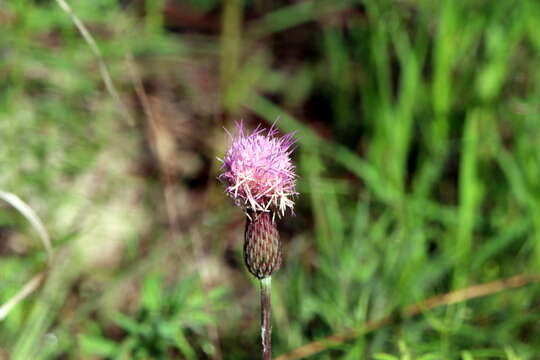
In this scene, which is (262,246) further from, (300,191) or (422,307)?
(300,191)

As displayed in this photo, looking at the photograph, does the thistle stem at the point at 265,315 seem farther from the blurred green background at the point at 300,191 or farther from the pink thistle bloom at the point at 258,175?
the blurred green background at the point at 300,191

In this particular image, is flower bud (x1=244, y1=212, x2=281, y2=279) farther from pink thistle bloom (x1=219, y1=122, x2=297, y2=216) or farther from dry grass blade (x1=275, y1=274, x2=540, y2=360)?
dry grass blade (x1=275, y1=274, x2=540, y2=360)

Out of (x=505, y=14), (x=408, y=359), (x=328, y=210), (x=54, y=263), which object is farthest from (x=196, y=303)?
(x=505, y=14)

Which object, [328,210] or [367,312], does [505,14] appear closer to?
[328,210]

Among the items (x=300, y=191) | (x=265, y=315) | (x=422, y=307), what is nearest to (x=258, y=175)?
(x=265, y=315)

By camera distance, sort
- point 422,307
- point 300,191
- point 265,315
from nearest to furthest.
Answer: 1. point 265,315
2. point 422,307
3. point 300,191

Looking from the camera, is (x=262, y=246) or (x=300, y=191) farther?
(x=300, y=191)

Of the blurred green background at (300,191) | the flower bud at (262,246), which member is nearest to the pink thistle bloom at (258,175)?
the flower bud at (262,246)
